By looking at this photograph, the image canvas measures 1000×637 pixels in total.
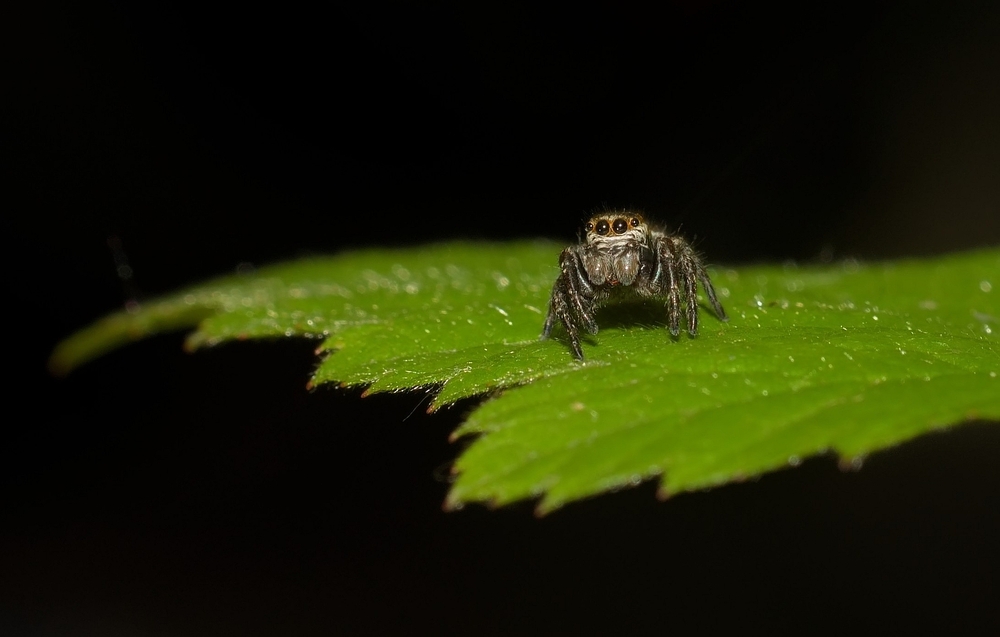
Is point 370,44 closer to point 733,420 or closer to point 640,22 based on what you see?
point 640,22

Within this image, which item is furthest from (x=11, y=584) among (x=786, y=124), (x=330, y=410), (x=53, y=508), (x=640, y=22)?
(x=786, y=124)

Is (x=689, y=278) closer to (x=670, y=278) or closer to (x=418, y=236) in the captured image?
(x=670, y=278)

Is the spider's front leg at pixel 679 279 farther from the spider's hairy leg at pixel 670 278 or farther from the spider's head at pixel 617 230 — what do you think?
the spider's head at pixel 617 230

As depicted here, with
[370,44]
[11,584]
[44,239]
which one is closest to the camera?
[11,584]

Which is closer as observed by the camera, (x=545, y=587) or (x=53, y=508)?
(x=545, y=587)

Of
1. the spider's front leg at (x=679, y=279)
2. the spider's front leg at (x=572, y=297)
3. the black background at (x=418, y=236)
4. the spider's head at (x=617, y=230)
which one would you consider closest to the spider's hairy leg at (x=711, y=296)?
the spider's front leg at (x=679, y=279)

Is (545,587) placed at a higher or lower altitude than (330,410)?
lower
